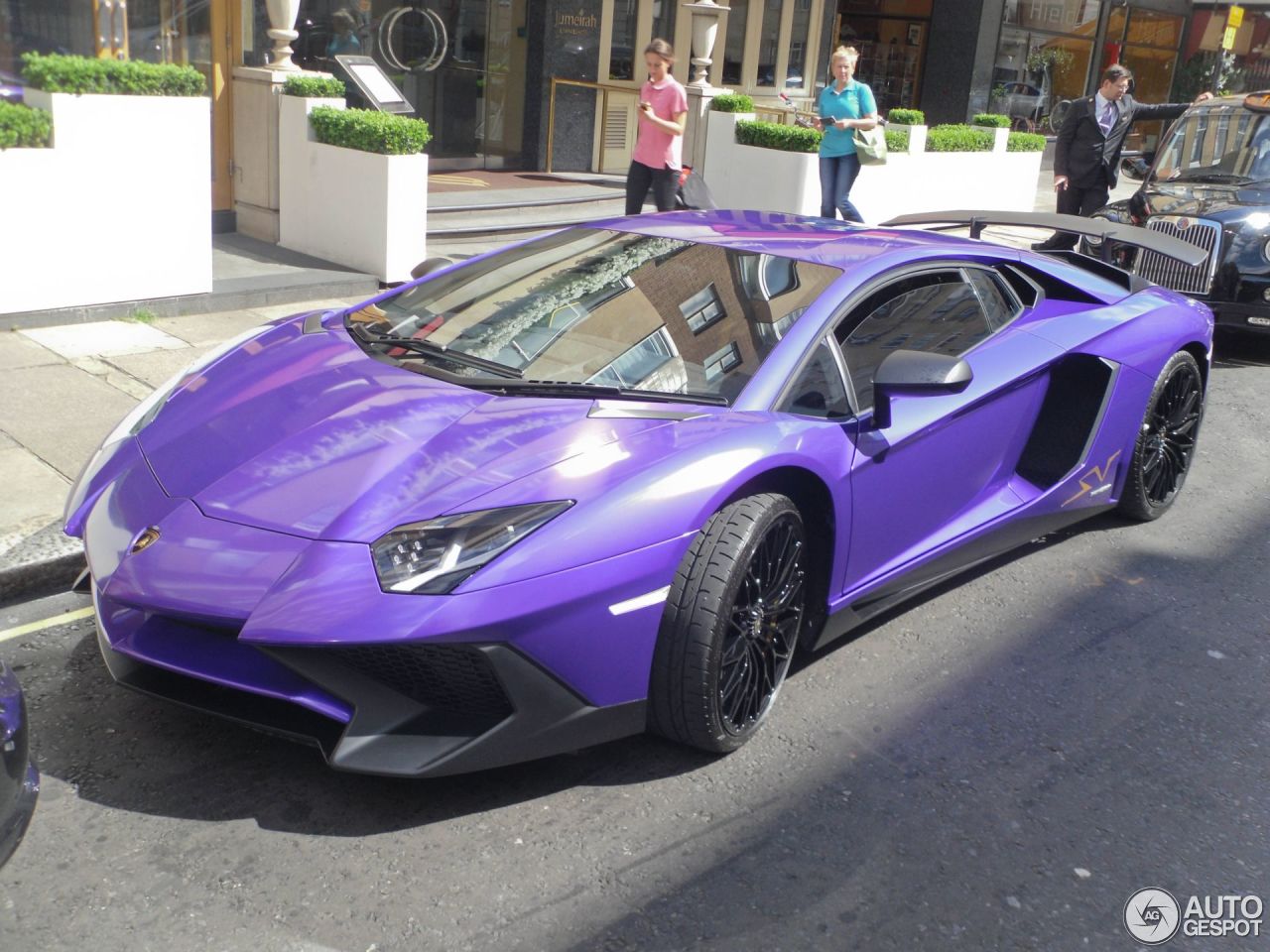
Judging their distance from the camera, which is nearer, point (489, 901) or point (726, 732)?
point (489, 901)

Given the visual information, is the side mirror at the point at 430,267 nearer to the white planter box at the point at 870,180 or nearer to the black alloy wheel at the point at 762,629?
the black alloy wheel at the point at 762,629

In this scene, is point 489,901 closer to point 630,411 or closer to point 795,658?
point 630,411

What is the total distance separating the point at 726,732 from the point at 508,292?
5.49 ft

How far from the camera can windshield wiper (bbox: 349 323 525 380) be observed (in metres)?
3.85

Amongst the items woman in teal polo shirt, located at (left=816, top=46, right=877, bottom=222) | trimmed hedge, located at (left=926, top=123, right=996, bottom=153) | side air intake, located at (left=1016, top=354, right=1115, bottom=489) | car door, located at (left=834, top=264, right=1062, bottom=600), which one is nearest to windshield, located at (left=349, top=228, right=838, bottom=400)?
car door, located at (left=834, top=264, right=1062, bottom=600)

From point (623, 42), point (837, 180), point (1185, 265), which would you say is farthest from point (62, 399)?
point (623, 42)

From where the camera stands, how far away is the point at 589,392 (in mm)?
3668

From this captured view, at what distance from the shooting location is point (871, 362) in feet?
13.5

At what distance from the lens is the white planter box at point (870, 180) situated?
41.4 feet

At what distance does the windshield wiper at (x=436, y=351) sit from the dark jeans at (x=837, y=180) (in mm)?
7522

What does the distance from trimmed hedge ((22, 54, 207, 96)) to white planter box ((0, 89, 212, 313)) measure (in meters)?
0.07

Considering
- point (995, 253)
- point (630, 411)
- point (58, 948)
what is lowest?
point (58, 948)

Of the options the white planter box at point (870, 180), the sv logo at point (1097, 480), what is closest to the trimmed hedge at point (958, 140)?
the white planter box at point (870, 180)

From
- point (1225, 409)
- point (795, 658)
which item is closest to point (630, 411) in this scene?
point (795, 658)
